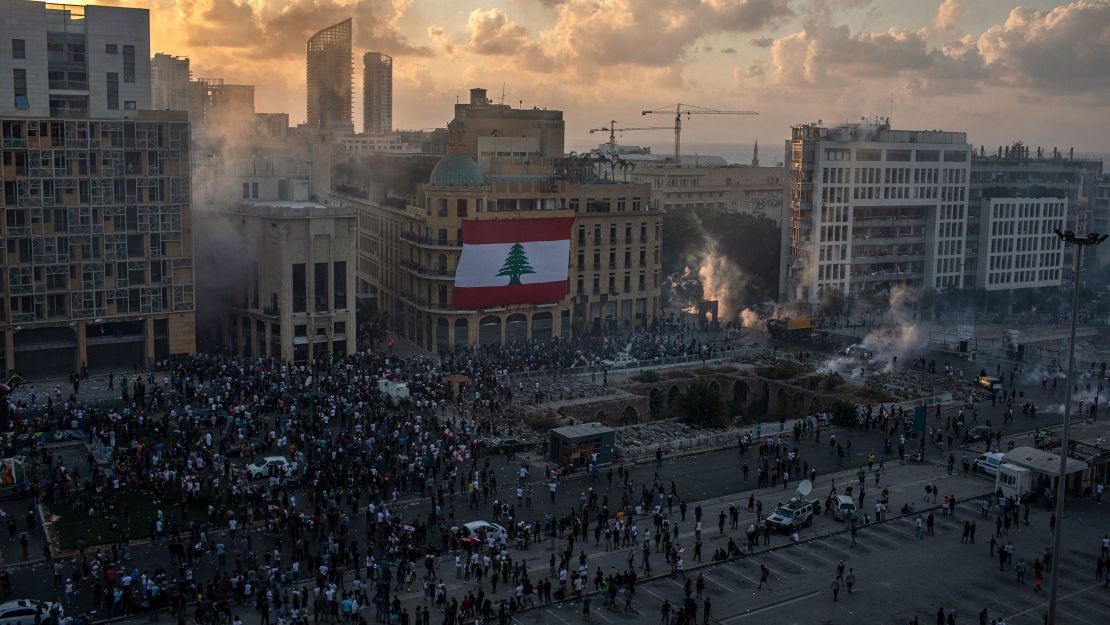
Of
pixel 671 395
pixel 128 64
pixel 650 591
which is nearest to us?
pixel 650 591

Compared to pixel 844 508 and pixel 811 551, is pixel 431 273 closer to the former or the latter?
pixel 844 508

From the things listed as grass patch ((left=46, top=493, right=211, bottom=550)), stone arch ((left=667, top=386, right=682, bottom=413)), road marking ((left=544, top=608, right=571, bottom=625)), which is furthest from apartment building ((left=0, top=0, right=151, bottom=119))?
road marking ((left=544, top=608, right=571, bottom=625))

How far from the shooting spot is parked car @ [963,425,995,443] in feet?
213

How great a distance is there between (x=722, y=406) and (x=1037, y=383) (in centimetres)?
2624

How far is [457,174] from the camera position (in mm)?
85312

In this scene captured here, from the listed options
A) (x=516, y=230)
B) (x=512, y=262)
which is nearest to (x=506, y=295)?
(x=512, y=262)

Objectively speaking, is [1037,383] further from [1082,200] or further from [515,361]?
[1082,200]

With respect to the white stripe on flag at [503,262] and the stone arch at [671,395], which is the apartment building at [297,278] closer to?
the white stripe on flag at [503,262]

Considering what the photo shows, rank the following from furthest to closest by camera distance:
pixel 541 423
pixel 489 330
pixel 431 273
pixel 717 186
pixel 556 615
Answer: pixel 717 186 → pixel 489 330 → pixel 431 273 → pixel 541 423 → pixel 556 615

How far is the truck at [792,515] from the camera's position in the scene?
49.2 metres

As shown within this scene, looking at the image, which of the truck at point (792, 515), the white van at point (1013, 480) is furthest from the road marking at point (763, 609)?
the white van at point (1013, 480)

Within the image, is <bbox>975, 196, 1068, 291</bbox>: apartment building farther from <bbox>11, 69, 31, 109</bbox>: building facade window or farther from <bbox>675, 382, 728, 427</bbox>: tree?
<bbox>11, 69, 31, 109</bbox>: building facade window

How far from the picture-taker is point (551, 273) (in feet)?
290

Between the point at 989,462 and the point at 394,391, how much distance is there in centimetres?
3325
